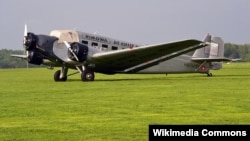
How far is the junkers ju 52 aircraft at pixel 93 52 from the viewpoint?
2845 centimetres

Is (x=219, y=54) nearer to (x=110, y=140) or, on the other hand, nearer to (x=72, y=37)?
(x=72, y=37)

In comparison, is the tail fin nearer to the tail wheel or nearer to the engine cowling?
the tail wheel

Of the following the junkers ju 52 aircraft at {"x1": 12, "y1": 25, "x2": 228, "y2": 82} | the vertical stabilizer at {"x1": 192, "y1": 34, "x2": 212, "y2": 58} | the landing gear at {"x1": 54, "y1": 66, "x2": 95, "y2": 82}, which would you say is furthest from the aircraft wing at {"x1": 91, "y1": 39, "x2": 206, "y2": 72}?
the vertical stabilizer at {"x1": 192, "y1": 34, "x2": 212, "y2": 58}

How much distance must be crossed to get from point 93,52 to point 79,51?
1073 millimetres

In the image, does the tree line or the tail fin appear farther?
the tree line

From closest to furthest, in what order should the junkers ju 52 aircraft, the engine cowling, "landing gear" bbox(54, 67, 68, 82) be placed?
1. the engine cowling
2. the junkers ju 52 aircraft
3. "landing gear" bbox(54, 67, 68, 82)

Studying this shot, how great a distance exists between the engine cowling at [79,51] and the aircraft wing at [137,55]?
0.52 m

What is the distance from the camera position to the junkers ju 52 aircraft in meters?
28.5

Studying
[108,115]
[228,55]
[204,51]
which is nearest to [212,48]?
[204,51]

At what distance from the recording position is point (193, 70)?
36219mm

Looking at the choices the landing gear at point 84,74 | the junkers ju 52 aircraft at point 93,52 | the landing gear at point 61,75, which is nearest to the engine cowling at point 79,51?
the junkers ju 52 aircraft at point 93,52

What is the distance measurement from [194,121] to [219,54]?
28957 millimetres

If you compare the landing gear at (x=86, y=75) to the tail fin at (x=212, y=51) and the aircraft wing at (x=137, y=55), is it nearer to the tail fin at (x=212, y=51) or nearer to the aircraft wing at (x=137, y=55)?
the aircraft wing at (x=137, y=55)

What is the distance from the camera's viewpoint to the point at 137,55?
29.7 metres
